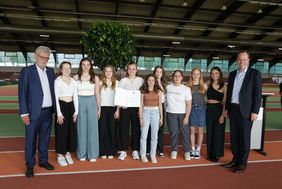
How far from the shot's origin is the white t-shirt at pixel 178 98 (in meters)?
4.68

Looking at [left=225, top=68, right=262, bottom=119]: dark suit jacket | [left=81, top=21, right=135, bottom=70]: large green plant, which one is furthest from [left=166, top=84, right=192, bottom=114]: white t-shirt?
[left=81, top=21, right=135, bottom=70]: large green plant

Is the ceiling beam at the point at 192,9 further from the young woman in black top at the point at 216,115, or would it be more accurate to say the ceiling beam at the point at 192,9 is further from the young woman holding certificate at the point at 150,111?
the young woman holding certificate at the point at 150,111

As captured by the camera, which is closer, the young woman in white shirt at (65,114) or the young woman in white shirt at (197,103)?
the young woman in white shirt at (65,114)

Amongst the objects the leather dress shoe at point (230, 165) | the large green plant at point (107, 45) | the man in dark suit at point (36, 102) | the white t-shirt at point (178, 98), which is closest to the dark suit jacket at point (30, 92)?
the man in dark suit at point (36, 102)

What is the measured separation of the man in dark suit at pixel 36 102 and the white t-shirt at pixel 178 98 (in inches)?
81.2

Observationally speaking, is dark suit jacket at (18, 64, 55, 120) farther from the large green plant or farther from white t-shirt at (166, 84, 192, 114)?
the large green plant

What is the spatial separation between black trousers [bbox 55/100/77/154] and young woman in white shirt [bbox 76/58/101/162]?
0.14 meters

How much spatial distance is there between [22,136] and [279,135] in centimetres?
689

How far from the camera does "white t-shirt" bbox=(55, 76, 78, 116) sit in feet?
13.6

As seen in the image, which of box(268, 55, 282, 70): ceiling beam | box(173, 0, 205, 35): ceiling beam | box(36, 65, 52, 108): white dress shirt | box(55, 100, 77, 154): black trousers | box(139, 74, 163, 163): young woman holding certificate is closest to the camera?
box(36, 65, 52, 108): white dress shirt

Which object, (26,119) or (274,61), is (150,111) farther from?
(274,61)

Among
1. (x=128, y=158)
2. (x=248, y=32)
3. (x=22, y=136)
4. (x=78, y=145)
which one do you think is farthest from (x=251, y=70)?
(x=248, y=32)

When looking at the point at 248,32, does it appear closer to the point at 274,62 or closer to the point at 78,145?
the point at 274,62

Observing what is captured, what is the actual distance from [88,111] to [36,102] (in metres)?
0.96
